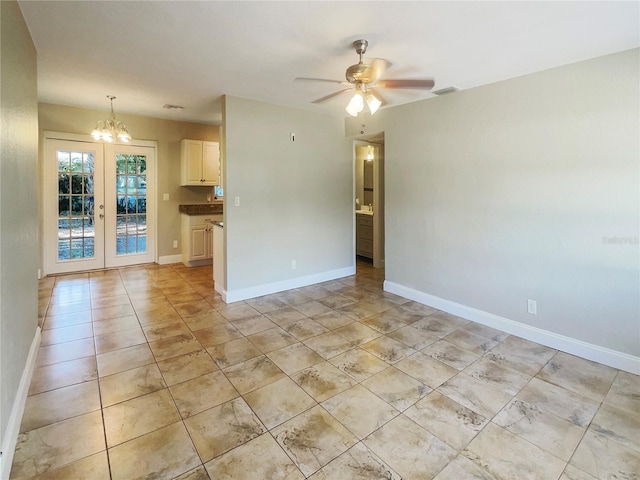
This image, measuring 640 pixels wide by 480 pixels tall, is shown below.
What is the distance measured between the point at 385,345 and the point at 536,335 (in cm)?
141

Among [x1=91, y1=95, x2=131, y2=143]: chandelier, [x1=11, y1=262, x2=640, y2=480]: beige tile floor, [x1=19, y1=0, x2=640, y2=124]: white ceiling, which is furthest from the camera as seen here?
[x1=91, y1=95, x2=131, y2=143]: chandelier

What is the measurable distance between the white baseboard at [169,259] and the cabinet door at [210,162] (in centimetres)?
144

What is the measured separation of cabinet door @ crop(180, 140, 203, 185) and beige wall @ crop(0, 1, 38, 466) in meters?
3.08

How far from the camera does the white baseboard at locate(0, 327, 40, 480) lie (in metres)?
1.53

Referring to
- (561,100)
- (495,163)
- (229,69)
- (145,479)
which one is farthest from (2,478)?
(561,100)

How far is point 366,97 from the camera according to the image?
8.09ft

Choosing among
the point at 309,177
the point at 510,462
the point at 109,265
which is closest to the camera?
the point at 510,462

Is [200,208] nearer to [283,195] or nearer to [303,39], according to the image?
[283,195]

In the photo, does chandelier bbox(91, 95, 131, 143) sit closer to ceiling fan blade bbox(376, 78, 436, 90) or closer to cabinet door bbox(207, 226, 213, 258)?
cabinet door bbox(207, 226, 213, 258)

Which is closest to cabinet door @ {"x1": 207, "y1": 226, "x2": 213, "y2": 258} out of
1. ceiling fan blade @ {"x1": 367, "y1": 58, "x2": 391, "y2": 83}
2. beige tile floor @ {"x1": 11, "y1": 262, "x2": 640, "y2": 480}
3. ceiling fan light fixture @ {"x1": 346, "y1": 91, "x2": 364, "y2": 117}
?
beige tile floor @ {"x1": 11, "y1": 262, "x2": 640, "y2": 480}

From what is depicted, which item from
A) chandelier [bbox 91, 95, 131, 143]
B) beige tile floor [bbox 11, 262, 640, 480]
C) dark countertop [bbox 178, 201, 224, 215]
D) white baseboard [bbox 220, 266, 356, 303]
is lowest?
beige tile floor [bbox 11, 262, 640, 480]

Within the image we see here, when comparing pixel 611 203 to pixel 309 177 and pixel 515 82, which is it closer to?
pixel 515 82

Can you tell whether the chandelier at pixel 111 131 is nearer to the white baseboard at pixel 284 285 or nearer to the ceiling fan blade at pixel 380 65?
the white baseboard at pixel 284 285

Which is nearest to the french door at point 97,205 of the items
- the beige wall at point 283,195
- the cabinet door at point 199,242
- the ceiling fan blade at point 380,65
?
the cabinet door at point 199,242
